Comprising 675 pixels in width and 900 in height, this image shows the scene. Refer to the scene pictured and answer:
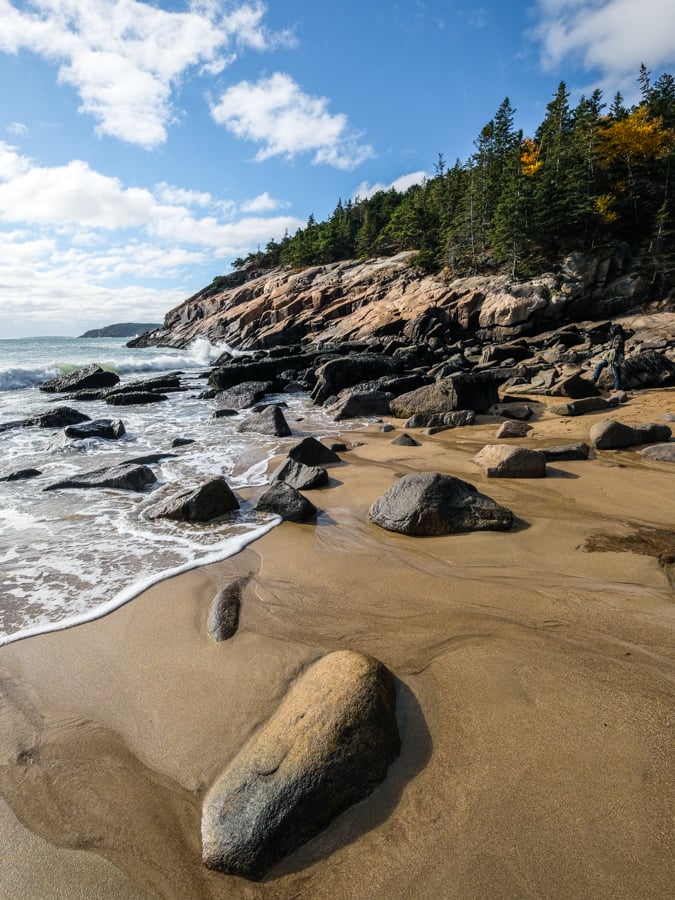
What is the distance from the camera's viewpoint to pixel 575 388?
39.4ft

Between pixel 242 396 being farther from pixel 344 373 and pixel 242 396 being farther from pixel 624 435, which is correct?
pixel 624 435

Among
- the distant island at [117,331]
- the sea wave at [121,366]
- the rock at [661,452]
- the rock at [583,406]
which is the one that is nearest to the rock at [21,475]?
the rock at [661,452]

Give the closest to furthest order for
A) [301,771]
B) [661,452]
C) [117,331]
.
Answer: [301,771] < [661,452] < [117,331]

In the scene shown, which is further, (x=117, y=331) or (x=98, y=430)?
(x=117, y=331)

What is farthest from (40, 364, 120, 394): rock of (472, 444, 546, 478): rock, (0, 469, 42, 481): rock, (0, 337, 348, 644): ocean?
(472, 444, 546, 478): rock

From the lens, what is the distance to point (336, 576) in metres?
3.90

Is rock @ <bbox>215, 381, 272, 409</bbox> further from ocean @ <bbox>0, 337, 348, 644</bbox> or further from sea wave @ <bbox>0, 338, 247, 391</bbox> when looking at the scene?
sea wave @ <bbox>0, 338, 247, 391</bbox>

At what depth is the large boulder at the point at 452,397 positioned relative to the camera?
11.2 meters

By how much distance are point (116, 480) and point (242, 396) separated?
9904 mm

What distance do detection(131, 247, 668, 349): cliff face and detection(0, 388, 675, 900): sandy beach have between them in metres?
26.6

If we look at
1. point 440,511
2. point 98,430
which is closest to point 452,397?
point 440,511

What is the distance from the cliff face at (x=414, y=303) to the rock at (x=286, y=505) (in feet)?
84.0

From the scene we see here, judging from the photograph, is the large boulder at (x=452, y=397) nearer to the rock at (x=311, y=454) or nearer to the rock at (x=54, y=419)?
the rock at (x=311, y=454)

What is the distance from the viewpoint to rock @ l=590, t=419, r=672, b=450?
24.3 feet
